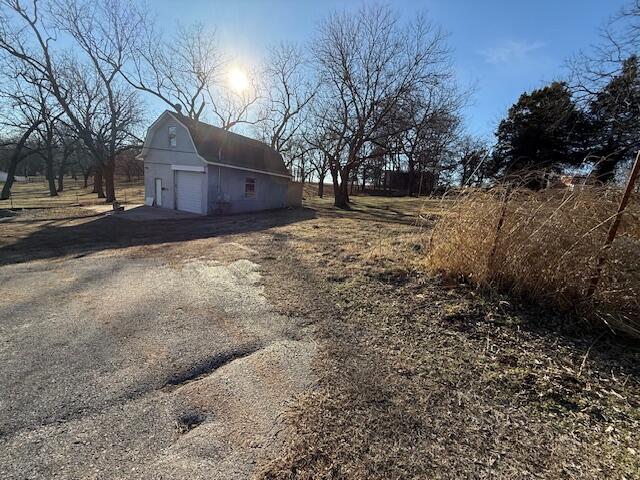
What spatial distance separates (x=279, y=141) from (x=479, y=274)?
28.3m

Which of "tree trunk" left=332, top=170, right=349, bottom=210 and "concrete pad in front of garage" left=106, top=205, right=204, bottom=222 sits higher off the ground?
"tree trunk" left=332, top=170, right=349, bottom=210

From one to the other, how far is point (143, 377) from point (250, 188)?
50.8 ft

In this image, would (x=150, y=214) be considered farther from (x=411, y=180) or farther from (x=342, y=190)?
(x=411, y=180)

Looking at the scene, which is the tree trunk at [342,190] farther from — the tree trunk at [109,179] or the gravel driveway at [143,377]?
the gravel driveway at [143,377]

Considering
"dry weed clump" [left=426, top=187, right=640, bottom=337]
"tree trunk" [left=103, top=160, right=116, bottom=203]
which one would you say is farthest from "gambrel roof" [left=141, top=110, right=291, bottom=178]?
"dry weed clump" [left=426, top=187, right=640, bottom=337]

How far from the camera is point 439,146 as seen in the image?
1058 inches

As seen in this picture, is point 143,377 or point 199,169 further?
point 199,169

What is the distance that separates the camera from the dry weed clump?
3.06m

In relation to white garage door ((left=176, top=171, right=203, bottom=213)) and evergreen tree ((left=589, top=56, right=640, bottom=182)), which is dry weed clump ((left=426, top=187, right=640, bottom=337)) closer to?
evergreen tree ((left=589, top=56, right=640, bottom=182))

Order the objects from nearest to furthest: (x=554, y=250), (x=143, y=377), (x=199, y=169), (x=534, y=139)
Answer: (x=143, y=377)
(x=554, y=250)
(x=199, y=169)
(x=534, y=139)

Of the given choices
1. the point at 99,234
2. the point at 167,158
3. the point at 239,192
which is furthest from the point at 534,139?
the point at 99,234

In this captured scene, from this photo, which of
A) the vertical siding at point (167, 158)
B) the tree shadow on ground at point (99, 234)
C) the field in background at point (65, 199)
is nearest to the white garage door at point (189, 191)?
the vertical siding at point (167, 158)

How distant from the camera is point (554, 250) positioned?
3408mm

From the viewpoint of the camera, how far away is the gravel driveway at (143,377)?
1732mm
